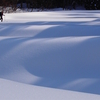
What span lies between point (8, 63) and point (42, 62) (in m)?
0.55

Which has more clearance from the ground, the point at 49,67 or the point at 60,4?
the point at 49,67

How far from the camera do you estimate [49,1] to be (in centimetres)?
2684

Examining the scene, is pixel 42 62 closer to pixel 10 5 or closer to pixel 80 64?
pixel 80 64

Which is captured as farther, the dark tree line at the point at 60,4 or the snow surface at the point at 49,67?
the dark tree line at the point at 60,4

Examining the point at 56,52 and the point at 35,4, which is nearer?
the point at 56,52

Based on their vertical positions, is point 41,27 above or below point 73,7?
above

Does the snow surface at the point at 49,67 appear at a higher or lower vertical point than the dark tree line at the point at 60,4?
higher

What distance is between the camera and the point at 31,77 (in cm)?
407

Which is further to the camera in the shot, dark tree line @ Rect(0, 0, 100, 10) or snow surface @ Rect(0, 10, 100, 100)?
dark tree line @ Rect(0, 0, 100, 10)

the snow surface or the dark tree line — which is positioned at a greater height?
the snow surface

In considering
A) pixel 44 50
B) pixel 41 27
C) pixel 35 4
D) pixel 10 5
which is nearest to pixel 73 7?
pixel 35 4

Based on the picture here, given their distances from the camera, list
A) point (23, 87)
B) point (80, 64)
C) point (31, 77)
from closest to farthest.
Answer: point (23, 87)
point (31, 77)
point (80, 64)

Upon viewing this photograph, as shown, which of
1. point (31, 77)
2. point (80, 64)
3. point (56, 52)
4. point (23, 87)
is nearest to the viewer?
point (23, 87)

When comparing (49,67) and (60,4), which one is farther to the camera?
(60,4)
